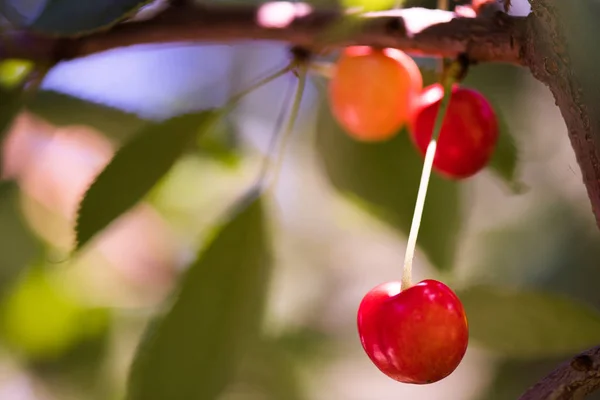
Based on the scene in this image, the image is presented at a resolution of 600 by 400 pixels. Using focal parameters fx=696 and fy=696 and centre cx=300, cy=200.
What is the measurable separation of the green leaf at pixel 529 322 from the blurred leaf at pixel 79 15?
1.07ft

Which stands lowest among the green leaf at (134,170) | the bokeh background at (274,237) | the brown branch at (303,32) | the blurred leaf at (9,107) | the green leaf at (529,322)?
the bokeh background at (274,237)

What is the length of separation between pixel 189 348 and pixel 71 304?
406mm

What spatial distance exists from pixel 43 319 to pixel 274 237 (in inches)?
15.0

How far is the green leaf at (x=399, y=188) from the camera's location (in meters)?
0.58

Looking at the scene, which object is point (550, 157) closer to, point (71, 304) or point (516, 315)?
point (516, 315)

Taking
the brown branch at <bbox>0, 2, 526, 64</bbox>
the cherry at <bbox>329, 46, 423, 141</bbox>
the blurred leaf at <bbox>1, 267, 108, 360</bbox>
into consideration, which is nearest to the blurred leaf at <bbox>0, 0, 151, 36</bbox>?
the brown branch at <bbox>0, 2, 526, 64</bbox>

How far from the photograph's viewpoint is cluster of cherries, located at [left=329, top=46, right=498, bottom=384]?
1.04 feet

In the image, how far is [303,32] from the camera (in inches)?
17.9

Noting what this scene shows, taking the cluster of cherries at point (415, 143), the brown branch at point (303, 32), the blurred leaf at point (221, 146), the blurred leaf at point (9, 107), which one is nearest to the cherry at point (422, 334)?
the cluster of cherries at point (415, 143)

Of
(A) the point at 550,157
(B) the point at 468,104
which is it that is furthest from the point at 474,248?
(B) the point at 468,104

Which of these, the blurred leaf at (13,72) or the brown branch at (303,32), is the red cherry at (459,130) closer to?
the brown branch at (303,32)

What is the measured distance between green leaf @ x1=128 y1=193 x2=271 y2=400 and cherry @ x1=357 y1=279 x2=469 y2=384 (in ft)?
0.68

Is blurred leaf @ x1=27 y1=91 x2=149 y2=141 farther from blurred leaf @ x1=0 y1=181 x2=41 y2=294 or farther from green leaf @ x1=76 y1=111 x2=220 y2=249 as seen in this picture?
green leaf @ x1=76 y1=111 x2=220 y2=249

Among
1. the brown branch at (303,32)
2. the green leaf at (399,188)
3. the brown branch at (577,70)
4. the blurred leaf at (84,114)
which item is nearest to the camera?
the brown branch at (577,70)
